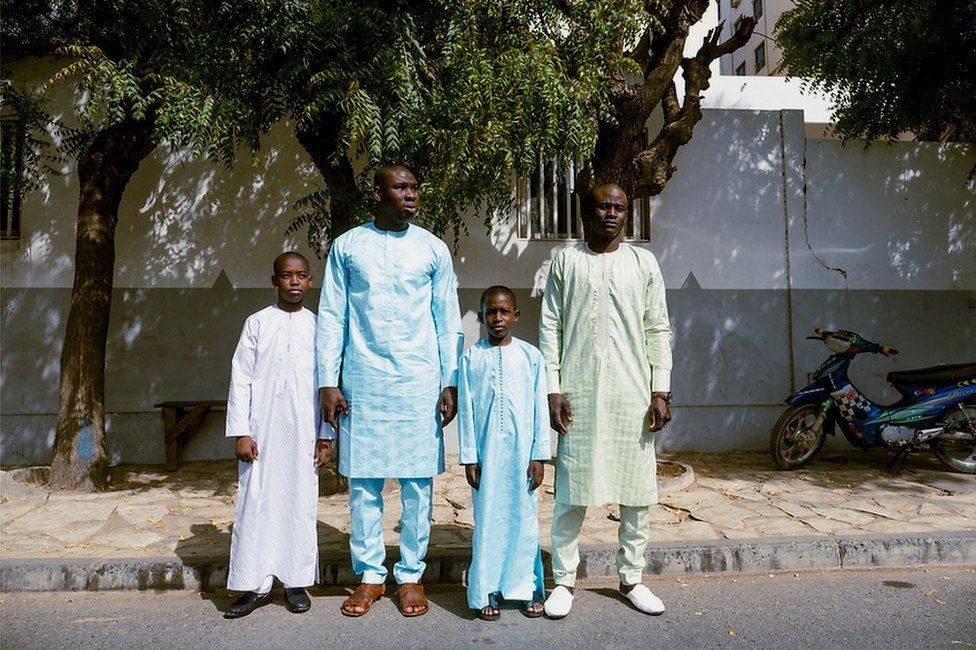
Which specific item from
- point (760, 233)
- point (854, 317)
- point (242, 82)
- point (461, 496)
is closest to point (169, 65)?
point (242, 82)

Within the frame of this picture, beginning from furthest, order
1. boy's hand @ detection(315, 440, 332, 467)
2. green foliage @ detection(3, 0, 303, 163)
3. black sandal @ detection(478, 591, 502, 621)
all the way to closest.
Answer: green foliage @ detection(3, 0, 303, 163) → boy's hand @ detection(315, 440, 332, 467) → black sandal @ detection(478, 591, 502, 621)

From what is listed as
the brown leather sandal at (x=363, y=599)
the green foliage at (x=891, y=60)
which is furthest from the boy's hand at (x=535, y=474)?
the green foliage at (x=891, y=60)

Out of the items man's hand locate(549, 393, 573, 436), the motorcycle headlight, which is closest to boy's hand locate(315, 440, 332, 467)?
man's hand locate(549, 393, 573, 436)

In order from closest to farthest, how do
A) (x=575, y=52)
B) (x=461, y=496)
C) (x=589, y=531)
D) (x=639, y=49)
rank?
(x=589, y=531)
(x=575, y=52)
(x=461, y=496)
(x=639, y=49)

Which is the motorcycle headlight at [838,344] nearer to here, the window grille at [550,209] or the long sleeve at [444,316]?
the window grille at [550,209]

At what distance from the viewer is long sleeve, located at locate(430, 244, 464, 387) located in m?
3.70

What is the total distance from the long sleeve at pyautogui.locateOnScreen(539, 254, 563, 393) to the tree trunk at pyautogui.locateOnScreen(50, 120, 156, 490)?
14.2ft

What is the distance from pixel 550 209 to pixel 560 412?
463cm

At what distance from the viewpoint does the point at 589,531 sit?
4.73m

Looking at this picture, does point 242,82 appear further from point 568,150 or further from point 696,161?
point 696,161

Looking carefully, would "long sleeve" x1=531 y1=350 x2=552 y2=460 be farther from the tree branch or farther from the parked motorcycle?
the parked motorcycle

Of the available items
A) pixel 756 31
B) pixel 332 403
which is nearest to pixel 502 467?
pixel 332 403

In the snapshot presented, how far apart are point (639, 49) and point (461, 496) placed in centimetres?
420

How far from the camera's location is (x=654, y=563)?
4230 mm
